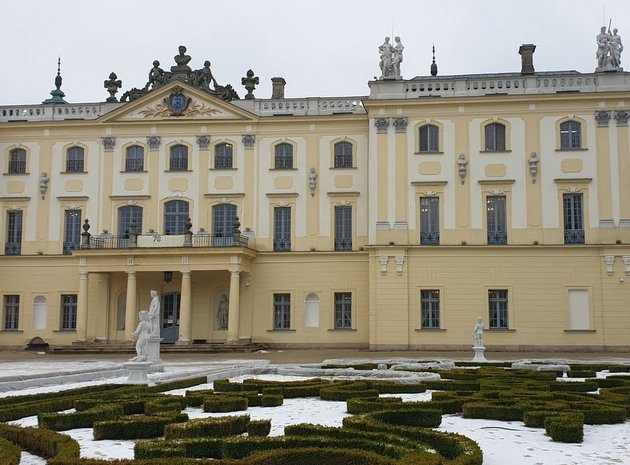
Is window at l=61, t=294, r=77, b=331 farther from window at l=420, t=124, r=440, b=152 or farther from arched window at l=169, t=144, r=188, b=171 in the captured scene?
window at l=420, t=124, r=440, b=152

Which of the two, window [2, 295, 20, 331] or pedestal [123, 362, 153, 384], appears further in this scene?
window [2, 295, 20, 331]

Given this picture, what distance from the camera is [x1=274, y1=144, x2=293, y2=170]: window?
117ft

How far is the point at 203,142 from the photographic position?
118 feet

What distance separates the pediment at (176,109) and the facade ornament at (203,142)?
0.86 m

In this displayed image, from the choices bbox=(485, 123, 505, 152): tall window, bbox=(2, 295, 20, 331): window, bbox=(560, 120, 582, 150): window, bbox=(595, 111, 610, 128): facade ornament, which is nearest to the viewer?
bbox=(595, 111, 610, 128): facade ornament

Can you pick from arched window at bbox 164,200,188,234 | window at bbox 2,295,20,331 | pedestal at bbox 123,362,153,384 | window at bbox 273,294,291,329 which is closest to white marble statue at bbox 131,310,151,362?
pedestal at bbox 123,362,153,384

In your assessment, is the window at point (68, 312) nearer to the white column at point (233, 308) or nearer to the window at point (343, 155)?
the white column at point (233, 308)

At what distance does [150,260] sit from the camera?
3359cm

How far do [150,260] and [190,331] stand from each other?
11.8ft

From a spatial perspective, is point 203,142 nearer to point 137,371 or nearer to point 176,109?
point 176,109

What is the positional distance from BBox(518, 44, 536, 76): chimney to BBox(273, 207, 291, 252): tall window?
1255cm

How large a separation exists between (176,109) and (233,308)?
975 centimetres

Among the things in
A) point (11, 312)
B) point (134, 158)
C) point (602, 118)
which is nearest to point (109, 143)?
point (134, 158)

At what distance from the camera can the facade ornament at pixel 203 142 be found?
3603 cm
